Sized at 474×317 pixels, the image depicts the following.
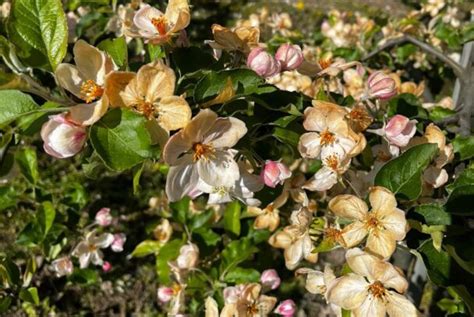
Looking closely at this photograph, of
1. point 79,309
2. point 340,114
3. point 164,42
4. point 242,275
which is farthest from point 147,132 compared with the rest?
point 79,309

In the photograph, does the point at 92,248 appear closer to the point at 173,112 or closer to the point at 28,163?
the point at 28,163

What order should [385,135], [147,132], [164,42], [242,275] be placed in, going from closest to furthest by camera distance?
[147,132], [164,42], [385,135], [242,275]

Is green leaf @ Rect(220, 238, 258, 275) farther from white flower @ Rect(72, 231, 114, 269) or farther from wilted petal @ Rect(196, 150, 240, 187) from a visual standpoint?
wilted petal @ Rect(196, 150, 240, 187)

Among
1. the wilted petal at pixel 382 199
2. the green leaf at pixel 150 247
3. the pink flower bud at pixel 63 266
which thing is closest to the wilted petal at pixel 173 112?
the wilted petal at pixel 382 199

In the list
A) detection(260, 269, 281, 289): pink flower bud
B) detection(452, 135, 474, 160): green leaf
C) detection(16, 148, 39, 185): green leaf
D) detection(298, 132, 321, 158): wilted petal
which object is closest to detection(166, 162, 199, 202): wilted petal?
detection(298, 132, 321, 158): wilted petal

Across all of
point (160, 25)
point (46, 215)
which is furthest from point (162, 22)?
point (46, 215)

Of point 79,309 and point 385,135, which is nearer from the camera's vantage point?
point 385,135

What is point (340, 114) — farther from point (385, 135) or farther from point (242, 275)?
point (242, 275)
